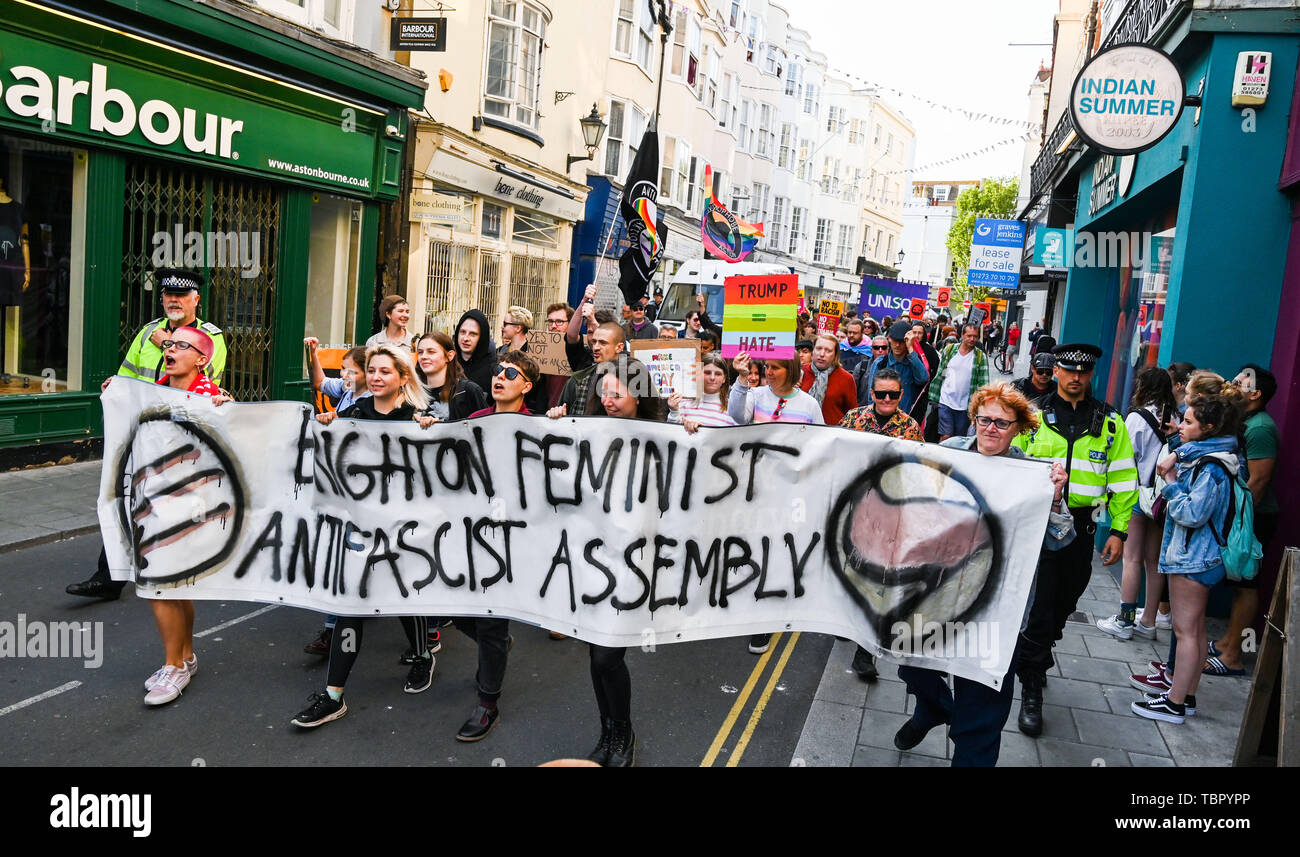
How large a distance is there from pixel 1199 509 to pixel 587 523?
334 centimetres

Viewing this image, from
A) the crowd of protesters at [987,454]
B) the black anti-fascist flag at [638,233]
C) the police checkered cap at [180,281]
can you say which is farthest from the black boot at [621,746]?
the black anti-fascist flag at [638,233]

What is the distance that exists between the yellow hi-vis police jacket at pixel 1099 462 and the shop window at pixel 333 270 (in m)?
10.9

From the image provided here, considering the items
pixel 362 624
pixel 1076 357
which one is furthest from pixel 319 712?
pixel 1076 357

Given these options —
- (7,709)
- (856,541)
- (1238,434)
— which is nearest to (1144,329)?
(1238,434)

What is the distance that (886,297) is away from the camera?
1952 centimetres

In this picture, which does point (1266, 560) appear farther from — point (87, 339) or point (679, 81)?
point (679, 81)

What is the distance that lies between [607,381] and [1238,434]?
3839mm

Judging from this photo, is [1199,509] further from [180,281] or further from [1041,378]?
[180,281]

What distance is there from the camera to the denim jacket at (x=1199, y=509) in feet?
16.9

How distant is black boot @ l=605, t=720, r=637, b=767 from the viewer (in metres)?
4.27

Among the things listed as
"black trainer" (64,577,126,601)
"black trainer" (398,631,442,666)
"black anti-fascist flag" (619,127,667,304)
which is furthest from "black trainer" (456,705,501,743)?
"black anti-fascist flag" (619,127,667,304)

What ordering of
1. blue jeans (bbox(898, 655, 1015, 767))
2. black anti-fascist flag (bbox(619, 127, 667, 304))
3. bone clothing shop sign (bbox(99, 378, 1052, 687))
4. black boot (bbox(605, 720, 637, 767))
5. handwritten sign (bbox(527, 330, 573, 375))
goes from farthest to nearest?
black anti-fascist flag (bbox(619, 127, 667, 304)), handwritten sign (bbox(527, 330, 573, 375)), black boot (bbox(605, 720, 637, 767)), bone clothing shop sign (bbox(99, 378, 1052, 687)), blue jeans (bbox(898, 655, 1015, 767))

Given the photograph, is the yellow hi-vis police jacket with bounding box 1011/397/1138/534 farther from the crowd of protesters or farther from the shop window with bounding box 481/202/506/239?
the shop window with bounding box 481/202/506/239

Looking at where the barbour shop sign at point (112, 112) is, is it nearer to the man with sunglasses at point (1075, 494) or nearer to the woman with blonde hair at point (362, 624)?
the woman with blonde hair at point (362, 624)
